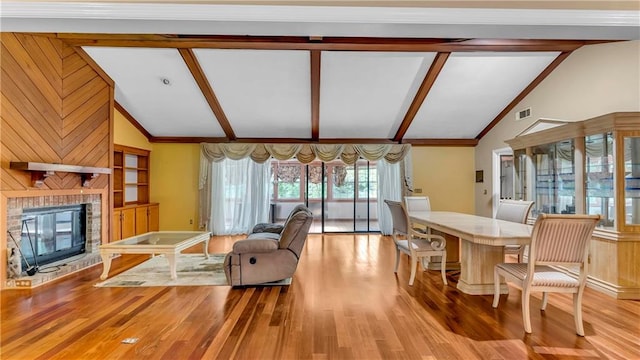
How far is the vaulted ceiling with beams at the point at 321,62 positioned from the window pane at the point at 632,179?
1.25m

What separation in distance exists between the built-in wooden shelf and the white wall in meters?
6.80

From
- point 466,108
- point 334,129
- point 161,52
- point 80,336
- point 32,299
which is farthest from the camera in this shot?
point 334,129

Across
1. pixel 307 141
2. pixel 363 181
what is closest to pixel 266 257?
pixel 307 141

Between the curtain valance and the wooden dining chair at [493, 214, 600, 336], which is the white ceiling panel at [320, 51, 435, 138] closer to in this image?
the curtain valance

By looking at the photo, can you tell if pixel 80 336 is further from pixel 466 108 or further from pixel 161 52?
pixel 466 108

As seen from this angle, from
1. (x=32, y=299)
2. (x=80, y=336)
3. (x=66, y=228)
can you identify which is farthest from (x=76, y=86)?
(x=80, y=336)

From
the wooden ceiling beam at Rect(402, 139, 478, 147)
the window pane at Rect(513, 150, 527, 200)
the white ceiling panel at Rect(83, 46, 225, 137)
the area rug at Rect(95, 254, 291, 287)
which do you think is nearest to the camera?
the area rug at Rect(95, 254, 291, 287)

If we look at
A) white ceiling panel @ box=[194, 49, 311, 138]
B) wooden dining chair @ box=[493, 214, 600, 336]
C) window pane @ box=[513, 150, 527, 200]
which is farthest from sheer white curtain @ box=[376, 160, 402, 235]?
wooden dining chair @ box=[493, 214, 600, 336]

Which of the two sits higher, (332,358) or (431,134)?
(431,134)

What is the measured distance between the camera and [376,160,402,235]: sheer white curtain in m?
7.03

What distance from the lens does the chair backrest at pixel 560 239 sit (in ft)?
7.75

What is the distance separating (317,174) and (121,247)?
440 cm

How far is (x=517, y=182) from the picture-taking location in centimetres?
507

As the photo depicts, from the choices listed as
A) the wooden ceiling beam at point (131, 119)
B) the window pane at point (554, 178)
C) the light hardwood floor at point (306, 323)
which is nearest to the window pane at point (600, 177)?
the window pane at point (554, 178)
